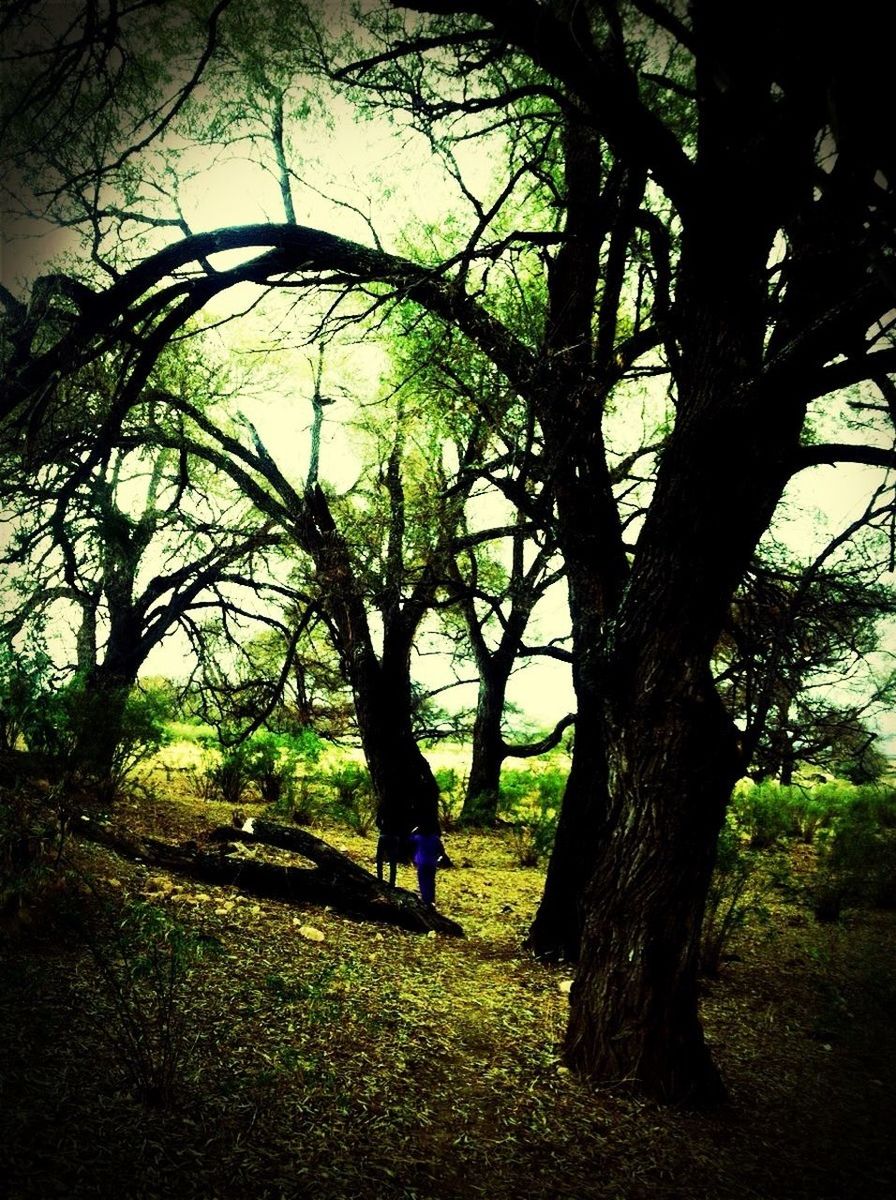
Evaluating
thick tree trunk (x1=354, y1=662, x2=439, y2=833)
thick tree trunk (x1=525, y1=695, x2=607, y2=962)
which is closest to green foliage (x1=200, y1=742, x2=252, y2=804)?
A: thick tree trunk (x1=354, y1=662, x2=439, y2=833)

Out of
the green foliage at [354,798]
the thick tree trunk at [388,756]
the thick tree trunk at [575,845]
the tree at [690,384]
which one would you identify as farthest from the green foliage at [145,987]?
the green foliage at [354,798]

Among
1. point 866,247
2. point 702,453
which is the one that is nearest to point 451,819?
point 702,453

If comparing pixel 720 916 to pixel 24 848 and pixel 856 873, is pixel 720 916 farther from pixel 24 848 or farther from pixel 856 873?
pixel 24 848

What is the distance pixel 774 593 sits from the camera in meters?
4.92

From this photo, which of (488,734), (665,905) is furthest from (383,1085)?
(488,734)

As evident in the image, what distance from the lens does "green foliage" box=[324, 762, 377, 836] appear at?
10250 millimetres

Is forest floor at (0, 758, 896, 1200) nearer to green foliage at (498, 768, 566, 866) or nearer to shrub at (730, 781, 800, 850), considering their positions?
green foliage at (498, 768, 566, 866)

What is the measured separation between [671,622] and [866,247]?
184 cm

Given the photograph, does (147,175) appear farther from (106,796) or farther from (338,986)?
(338,986)

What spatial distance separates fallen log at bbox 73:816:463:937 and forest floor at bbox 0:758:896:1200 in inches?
13.3

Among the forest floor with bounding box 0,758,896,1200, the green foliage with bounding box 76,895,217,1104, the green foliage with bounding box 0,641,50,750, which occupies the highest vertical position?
the green foliage with bounding box 0,641,50,750

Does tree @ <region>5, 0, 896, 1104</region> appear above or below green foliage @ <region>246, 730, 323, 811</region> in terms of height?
above

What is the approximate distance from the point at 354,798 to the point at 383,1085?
8.50 metres

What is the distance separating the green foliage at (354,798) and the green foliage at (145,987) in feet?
19.7
